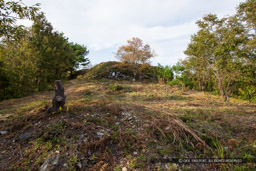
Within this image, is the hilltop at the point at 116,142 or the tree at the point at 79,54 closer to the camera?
the hilltop at the point at 116,142

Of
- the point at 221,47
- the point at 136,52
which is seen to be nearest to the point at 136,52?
the point at 136,52

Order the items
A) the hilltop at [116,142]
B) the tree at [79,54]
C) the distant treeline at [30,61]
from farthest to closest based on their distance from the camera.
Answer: the tree at [79,54] < the distant treeline at [30,61] < the hilltop at [116,142]

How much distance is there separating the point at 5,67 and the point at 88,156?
1283 cm

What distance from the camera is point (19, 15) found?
4367 mm

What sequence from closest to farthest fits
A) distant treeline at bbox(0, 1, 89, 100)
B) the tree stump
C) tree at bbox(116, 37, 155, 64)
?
the tree stump → distant treeline at bbox(0, 1, 89, 100) → tree at bbox(116, 37, 155, 64)

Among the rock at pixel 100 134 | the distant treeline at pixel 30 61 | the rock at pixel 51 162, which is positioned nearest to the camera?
the rock at pixel 51 162

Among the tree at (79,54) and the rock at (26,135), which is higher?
the tree at (79,54)

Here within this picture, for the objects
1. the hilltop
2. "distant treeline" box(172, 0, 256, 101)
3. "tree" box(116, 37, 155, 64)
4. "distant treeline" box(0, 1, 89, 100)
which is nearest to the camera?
the hilltop

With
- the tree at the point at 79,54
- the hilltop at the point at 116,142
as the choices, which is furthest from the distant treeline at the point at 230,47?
the tree at the point at 79,54

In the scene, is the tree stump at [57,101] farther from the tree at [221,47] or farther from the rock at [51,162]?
the tree at [221,47]

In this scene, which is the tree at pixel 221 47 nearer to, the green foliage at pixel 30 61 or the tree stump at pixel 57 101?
the tree stump at pixel 57 101

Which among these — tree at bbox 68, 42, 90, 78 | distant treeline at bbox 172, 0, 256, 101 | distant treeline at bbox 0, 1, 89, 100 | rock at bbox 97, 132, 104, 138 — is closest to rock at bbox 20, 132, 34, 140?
rock at bbox 97, 132, 104, 138

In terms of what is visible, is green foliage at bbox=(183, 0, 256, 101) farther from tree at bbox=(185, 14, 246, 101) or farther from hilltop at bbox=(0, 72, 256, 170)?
hilltop at bbox=(0, 72, 256, 170)

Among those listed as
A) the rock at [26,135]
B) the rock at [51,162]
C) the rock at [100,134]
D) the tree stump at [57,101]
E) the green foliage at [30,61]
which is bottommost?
the rock at [51,162]
